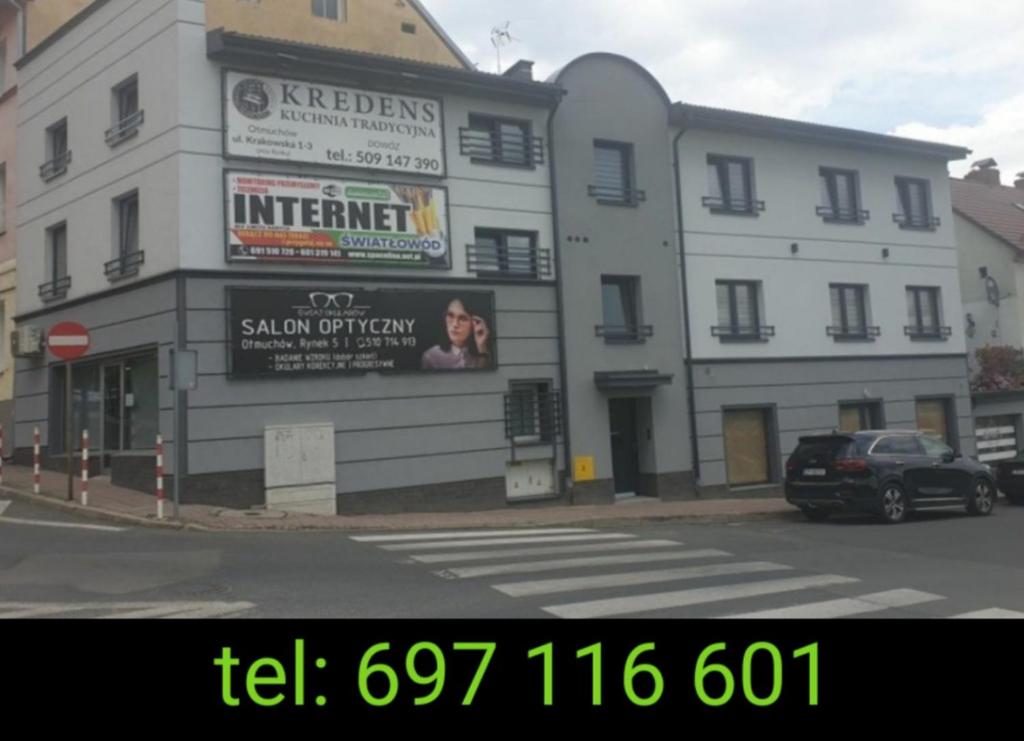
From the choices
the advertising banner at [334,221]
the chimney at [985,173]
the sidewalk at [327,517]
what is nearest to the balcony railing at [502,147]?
the advertising banner at [334,221]

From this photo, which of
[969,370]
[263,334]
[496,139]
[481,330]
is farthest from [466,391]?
[969,370]

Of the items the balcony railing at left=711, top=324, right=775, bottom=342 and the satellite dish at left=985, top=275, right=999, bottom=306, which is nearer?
the balcony railing at left=711, top=324, right=775, bottom=342

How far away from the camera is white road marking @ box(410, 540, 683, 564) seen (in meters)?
10.5

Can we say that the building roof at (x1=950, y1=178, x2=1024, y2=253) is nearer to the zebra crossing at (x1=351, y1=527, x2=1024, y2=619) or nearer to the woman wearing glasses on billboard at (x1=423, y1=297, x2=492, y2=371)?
the woman wearing glasses on billboard at (x1=423, y1=297, x2=492, y2=371)

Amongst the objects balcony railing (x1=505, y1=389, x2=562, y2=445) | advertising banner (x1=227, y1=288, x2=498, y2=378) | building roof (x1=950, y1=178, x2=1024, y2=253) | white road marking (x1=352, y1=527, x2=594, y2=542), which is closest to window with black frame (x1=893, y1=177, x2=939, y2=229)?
building roof (x1=950, y1=178, x2=1024, y2=253)

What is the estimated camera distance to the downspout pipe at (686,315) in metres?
20.3

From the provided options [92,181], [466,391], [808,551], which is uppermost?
[92,181]

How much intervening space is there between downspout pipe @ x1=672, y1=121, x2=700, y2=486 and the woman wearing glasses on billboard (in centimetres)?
532

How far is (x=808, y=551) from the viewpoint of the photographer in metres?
12.0

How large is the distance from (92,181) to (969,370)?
932 inches

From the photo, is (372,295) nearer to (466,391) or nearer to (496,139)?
(466,391)

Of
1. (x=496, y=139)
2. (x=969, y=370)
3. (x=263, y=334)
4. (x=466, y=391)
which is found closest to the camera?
(x=263, y=334)

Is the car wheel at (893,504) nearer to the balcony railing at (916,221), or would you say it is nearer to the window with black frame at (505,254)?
the window with black frame at (505,254)

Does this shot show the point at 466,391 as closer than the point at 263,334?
No
